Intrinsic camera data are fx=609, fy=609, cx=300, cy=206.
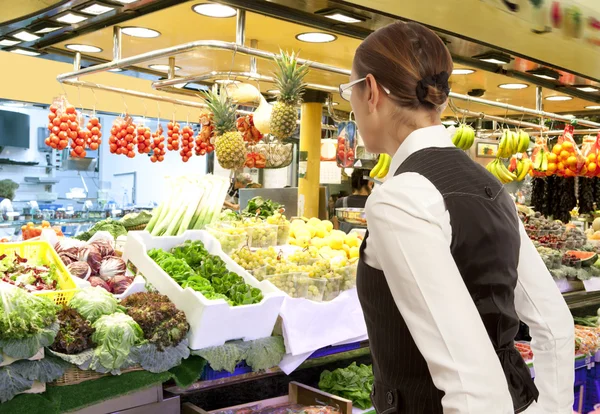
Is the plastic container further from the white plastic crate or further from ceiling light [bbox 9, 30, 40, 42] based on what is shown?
ceiling light [bbox 9, 30, 40, 42]

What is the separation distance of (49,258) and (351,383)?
176cm

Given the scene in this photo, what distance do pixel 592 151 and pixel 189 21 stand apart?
4.57 m

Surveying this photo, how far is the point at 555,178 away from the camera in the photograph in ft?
23.7

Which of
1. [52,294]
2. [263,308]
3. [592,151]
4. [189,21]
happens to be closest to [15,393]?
[52,294]

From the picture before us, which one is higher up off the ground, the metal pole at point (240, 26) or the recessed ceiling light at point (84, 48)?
the recessed ceiling light at point (84, 48)

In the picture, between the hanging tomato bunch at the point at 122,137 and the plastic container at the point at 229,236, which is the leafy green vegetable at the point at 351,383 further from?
the hanging tomato bunch at the point at 122,137

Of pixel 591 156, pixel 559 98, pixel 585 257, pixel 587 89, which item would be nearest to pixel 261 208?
pixel 585 257

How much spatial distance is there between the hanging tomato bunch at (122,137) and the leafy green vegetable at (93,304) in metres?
4.72

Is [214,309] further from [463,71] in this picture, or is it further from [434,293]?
[463,71]

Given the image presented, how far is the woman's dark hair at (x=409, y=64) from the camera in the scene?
1418 mm

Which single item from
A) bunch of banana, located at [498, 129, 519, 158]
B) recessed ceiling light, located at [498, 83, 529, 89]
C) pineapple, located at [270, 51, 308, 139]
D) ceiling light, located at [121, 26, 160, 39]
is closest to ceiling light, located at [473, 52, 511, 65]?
bunch of banana, located at [498, 129, 519, 158]

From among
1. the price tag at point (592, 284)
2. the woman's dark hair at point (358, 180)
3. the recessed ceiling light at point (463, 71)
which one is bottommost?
the price tag at point (592, 284)

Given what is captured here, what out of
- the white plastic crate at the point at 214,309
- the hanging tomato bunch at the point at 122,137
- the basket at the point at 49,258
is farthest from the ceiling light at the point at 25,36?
the white plastic crate at the point at 214,309

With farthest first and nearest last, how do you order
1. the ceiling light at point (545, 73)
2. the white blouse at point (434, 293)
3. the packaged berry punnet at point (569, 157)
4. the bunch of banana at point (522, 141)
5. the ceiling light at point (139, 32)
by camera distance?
the packaged berry punnet at point (569, 157), the bunch of banana at point (522, 141), the ceiling light at point (545, 73), the ceiling light at point (139, 32), the white blouse at point (434, 293)
